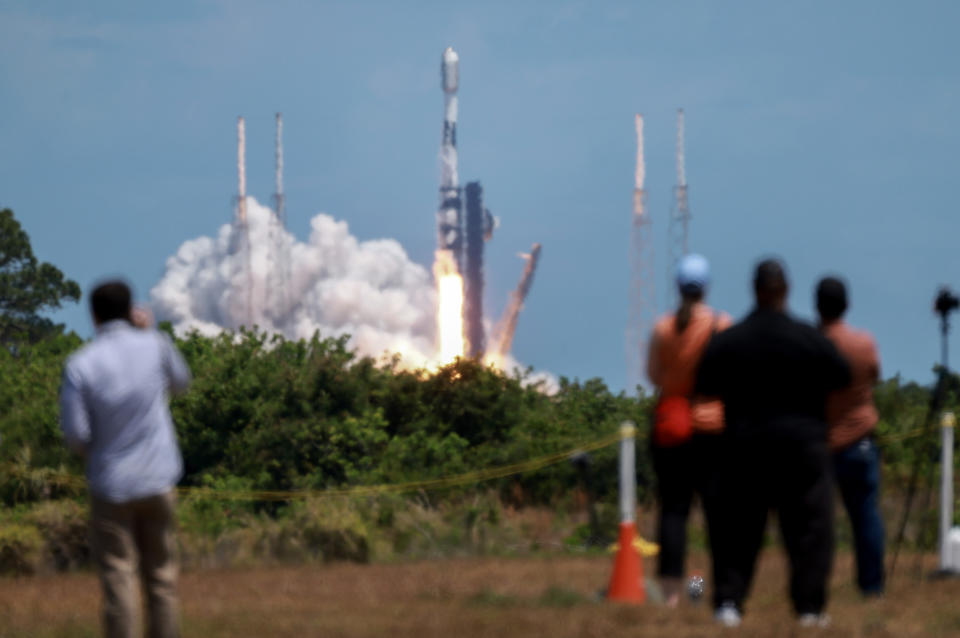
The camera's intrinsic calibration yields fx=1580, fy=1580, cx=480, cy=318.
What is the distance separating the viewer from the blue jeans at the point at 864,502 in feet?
33.8

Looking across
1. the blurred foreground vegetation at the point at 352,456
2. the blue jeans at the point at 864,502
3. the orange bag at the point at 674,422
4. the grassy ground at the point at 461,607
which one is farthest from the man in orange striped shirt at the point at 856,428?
the blurred foreground vegetation at the point at 352,456

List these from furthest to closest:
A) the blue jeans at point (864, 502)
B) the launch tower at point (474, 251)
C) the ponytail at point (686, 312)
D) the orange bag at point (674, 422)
Answer: 1. the launch tower at point (474, 251)
2. the blue jeans at point (864, 502)
3. the ponytail at point (686, 312)
4. the orange bag at point (674, 422)

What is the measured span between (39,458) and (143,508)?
21522 millimetres

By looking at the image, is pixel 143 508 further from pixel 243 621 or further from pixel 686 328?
pixel 686 328

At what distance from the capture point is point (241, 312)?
10106cm

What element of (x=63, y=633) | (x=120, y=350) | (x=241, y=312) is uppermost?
(x=241, y=312)

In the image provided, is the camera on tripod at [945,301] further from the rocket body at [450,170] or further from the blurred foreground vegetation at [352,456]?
the rocket body at [450,170]

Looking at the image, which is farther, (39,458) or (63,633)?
(39,458)

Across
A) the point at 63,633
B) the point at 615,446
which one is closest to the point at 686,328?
the point at 63,633

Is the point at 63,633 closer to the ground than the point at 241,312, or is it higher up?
closer to the ground

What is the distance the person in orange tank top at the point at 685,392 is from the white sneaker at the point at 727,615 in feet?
2.64

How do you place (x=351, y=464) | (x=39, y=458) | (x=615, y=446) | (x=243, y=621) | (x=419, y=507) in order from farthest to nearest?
(x=39, y=458) → (x=351, y=464) → (x=615, y=446) → (x=419, y=507) → (x=243, y=621)

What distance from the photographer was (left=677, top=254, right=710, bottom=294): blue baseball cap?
9391 millimetres

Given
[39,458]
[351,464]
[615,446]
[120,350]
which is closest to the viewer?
[120,350]
